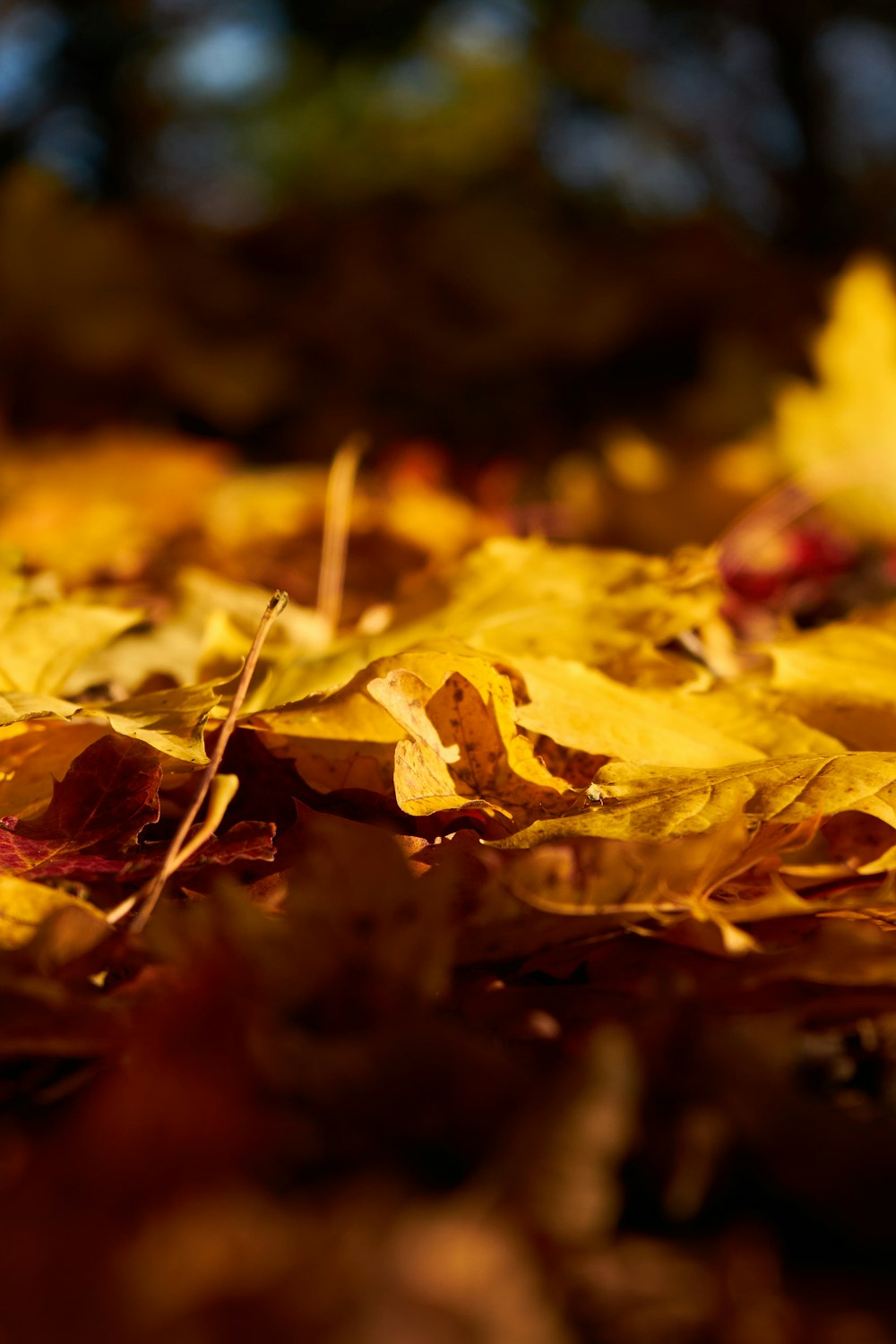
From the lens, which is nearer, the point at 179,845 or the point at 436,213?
the point at 179,845

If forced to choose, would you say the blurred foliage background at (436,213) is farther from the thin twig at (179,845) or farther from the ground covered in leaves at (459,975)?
the thin twig at (179,845)

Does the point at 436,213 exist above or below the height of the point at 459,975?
below

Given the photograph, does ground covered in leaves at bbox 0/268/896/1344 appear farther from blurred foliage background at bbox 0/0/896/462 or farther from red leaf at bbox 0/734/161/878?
blurred foliage background at bbox 0/0/896/462

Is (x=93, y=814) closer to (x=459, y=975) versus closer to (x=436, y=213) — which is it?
(x=459, y=975)

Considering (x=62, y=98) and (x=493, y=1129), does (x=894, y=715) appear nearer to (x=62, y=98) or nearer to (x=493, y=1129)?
(x=493, y=1129)

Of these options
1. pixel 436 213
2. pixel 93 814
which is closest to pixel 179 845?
pixel 93 814

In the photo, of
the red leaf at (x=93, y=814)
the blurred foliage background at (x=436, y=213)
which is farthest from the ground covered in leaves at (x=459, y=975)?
the blurred foliage background at (x=436, y=213)

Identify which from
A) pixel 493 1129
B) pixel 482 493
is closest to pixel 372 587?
pixel 482 493
